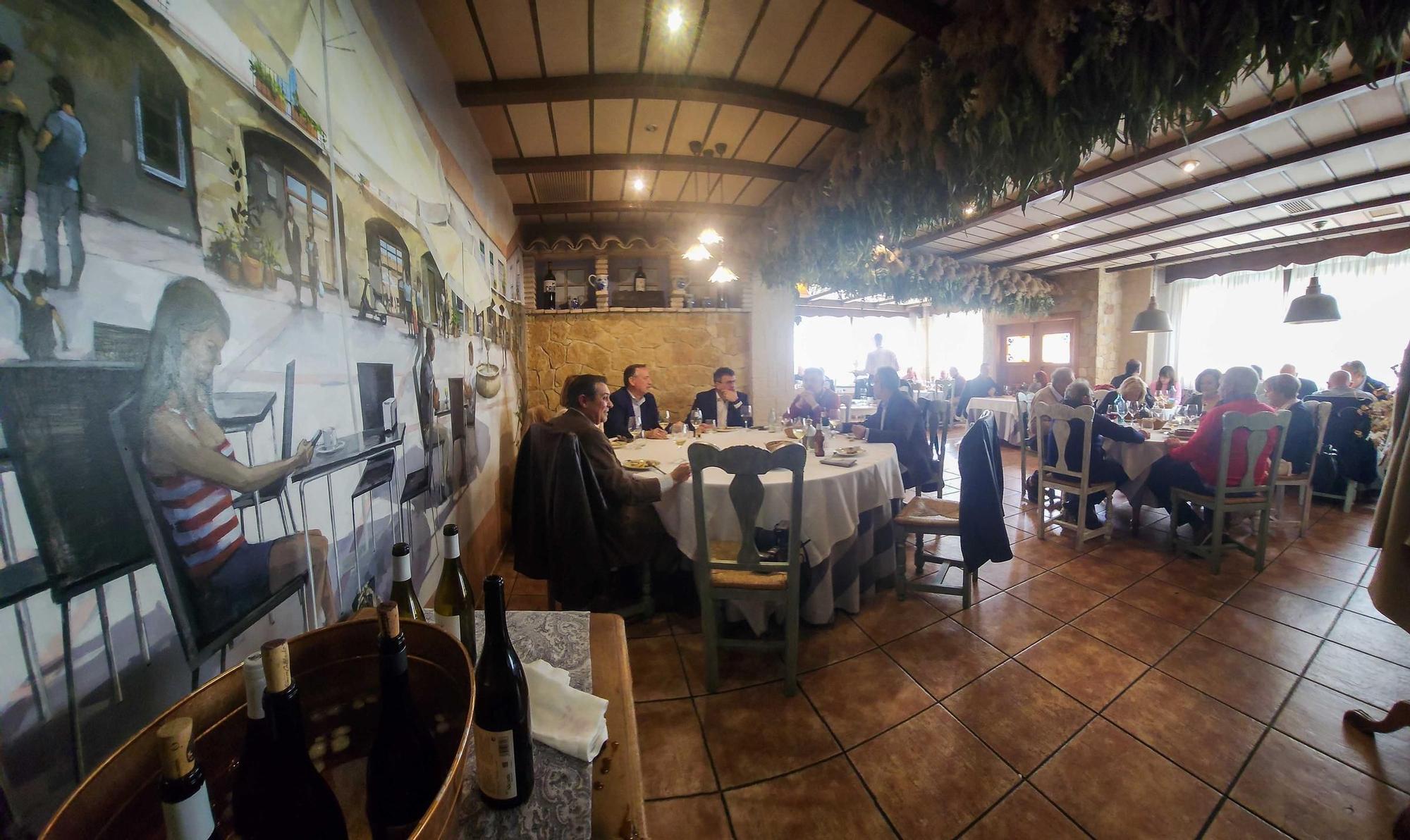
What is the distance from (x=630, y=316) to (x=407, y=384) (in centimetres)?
385

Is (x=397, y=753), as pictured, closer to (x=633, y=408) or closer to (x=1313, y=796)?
(x=1313, y=796)

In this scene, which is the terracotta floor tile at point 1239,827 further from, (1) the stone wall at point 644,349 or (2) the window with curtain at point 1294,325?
(2) the window with curtain at point 1294,325

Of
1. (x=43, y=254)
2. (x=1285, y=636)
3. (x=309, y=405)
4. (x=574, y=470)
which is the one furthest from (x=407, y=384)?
(x=1285, y=636)

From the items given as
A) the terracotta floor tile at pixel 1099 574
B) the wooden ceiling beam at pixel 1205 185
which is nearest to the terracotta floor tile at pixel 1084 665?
the terracotta floor tile at pixel 1099 574

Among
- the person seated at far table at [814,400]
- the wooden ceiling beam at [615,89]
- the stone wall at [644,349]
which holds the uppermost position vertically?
the wooden ceiling beam at [615,89]

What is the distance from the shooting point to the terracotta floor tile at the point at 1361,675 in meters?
1.98

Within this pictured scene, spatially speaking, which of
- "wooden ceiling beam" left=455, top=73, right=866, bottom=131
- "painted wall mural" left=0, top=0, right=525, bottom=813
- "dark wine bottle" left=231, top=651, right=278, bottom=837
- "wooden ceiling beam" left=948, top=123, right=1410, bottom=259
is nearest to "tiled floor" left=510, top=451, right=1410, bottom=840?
"dark wine bottle" left=231, top=651, right=278, bottom=837

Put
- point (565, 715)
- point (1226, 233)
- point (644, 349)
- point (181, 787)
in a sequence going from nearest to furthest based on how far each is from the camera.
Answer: point (181, 787) → point (565, 715) → point (644, 349) → point (1226, 233)

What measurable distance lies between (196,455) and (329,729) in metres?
0.50

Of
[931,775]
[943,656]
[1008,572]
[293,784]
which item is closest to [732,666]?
[931,775]

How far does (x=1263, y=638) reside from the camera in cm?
238

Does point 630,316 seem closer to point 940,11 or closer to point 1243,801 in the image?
point 940,11

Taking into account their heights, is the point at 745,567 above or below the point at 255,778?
below

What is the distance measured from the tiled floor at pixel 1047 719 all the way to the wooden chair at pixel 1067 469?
0.76 meters
